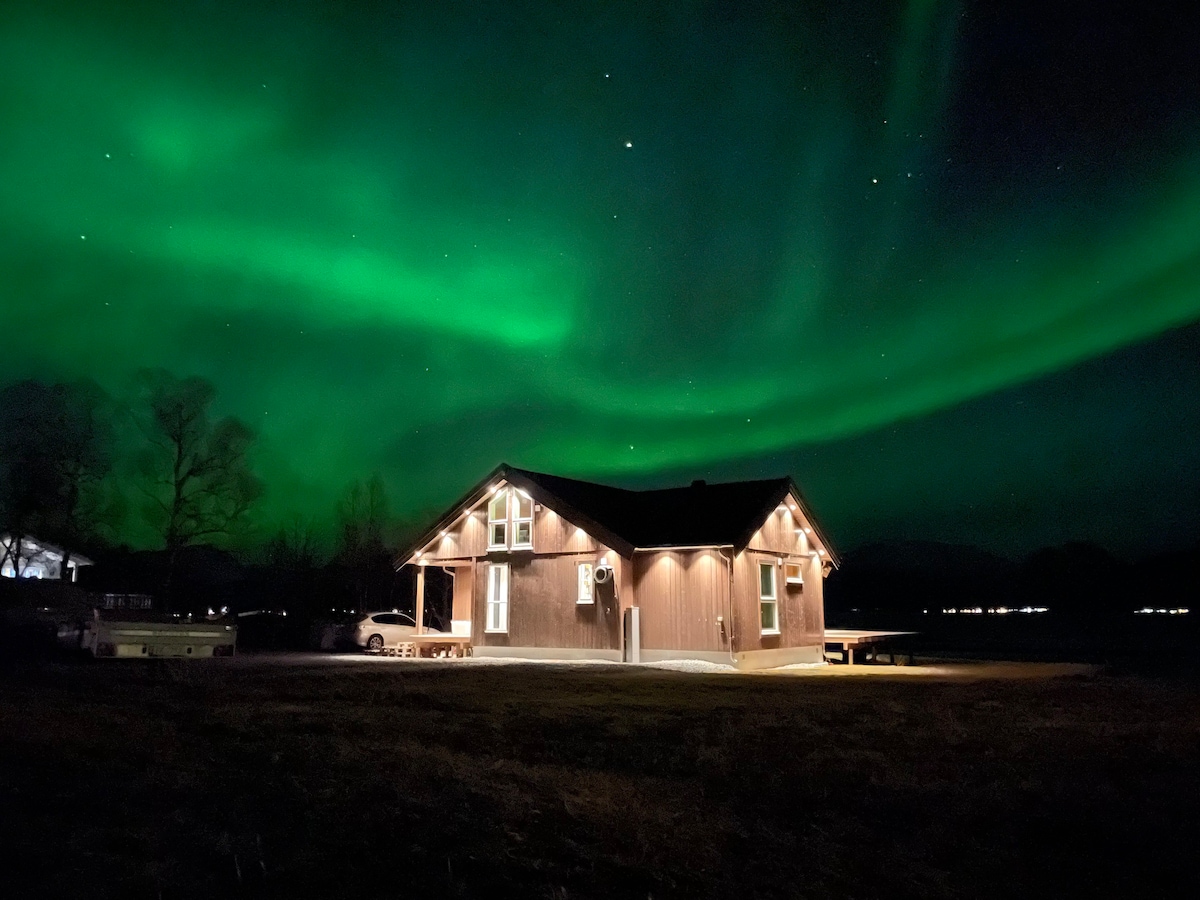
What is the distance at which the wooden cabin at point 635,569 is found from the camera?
2330cm

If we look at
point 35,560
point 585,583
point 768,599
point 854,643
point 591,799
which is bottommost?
point 591,799

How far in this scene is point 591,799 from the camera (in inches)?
285

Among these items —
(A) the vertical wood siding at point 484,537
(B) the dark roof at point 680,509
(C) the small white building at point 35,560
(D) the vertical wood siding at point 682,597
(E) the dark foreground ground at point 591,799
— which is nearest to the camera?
(E) the dark foreground ground at point 591,799

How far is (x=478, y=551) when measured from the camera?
26.7 metres

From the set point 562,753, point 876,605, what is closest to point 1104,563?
point 876,605

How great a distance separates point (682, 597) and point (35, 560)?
1700 inches

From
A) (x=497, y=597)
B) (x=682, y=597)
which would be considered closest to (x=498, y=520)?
(x=497, y=597)

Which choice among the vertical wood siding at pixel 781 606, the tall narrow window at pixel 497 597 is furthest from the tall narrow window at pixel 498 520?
the vertical wood siding at pixel 781 606

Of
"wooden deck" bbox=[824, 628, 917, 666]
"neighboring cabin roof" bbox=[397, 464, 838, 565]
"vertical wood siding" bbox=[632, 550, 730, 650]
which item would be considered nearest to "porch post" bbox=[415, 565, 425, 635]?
"neighboring cabin roof" bbox=[397, 464, 838, 565]

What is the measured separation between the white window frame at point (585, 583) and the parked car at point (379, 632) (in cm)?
744

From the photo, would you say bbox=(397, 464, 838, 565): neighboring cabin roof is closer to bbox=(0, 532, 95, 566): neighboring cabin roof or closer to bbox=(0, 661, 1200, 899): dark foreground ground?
bbox=(0, 661, 1200, 899): dark foreground ground

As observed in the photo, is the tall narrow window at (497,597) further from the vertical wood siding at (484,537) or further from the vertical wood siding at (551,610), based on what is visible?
the vertical wood siding at (484,537)

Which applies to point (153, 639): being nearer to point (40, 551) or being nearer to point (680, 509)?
point (680, 509)

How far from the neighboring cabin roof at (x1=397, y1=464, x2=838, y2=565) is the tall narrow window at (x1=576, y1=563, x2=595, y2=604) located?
1024 mm
